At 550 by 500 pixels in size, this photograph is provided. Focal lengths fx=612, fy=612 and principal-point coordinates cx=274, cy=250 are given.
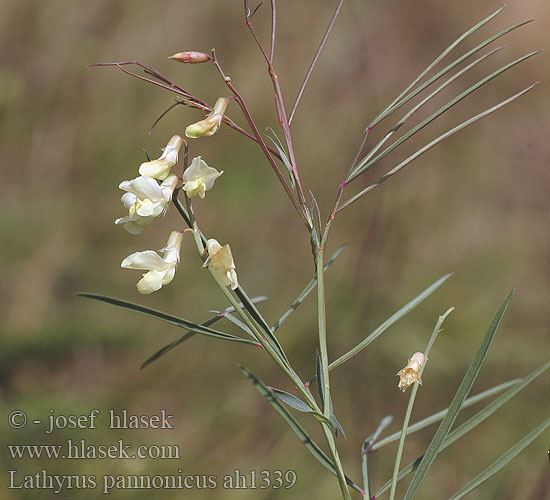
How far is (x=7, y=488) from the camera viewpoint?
0.95 m

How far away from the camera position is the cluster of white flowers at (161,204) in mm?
362

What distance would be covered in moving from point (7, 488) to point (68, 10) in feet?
A: 4.11

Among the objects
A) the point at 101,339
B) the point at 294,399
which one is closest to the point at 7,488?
→ the point at 101,339

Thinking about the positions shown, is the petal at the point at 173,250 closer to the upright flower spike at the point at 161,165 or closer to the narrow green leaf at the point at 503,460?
the upright flower spike at the point at 161,165

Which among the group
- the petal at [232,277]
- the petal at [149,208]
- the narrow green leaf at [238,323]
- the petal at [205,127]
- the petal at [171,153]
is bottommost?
the narrow green leaf at [238,323]

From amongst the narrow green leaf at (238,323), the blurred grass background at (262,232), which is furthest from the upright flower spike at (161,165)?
the blurred grass background at (262,232)

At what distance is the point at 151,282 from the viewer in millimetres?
387

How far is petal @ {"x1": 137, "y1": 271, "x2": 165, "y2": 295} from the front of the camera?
1.26ft

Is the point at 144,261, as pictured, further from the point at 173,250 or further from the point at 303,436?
the point at 303,436

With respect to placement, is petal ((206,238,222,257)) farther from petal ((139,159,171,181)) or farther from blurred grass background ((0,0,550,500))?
blurred grass background ((0,0,550,500))
